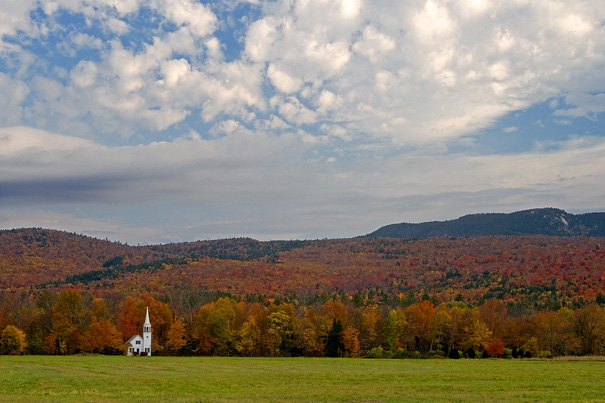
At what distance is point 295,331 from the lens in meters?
101

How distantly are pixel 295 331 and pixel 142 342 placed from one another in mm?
27775

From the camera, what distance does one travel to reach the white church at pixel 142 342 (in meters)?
95.8

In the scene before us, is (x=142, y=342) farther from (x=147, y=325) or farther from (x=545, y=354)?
(x=545, y=354)

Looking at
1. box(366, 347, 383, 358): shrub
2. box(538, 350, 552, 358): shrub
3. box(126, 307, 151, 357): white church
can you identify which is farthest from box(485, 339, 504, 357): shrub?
box(126, 307, 151, 357): white church

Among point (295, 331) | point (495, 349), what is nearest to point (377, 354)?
point (295, 331)

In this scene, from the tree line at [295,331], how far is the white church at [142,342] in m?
1.94

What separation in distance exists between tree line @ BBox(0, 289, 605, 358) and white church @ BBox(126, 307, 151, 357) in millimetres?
1939

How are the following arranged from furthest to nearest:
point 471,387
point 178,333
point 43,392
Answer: point 178,333
point 471,387
point 43,392

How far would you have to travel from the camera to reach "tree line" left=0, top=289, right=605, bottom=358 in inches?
3664

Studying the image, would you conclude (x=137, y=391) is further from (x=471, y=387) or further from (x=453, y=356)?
(x=453, y=356)

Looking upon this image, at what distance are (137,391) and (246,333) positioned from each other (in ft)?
211

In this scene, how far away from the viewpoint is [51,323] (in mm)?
98062

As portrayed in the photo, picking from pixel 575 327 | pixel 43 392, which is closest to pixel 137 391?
pixel 43 392

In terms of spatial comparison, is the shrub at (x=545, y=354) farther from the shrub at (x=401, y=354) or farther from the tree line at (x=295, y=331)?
the shrub at (x=401, y=354)
